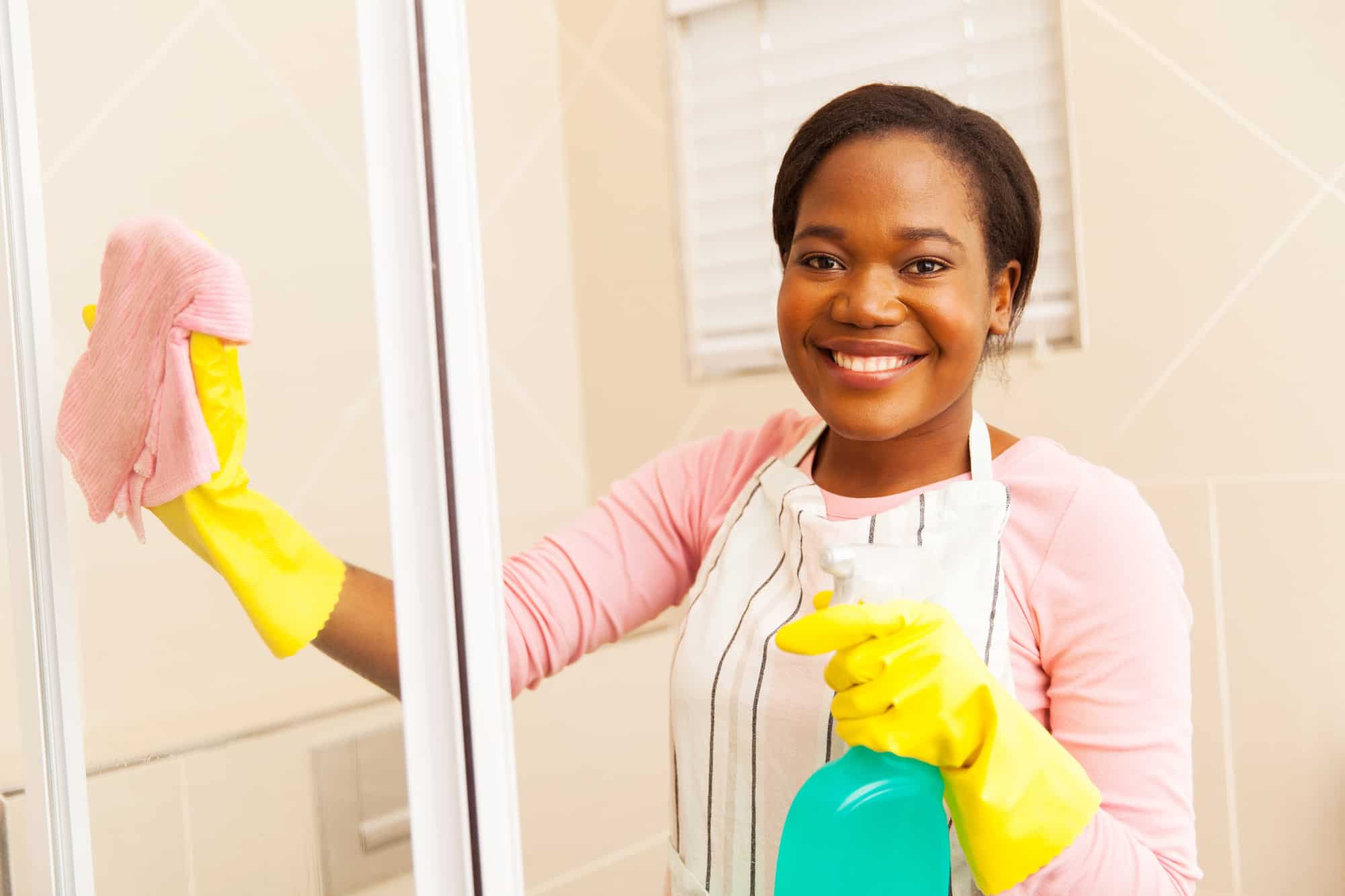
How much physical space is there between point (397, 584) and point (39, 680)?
5.8 inches

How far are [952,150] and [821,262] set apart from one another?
0.07 meters

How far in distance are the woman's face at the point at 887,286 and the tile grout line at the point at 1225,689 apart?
0.53m

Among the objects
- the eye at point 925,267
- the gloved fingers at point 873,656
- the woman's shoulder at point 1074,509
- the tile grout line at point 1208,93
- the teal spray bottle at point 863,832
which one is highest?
the tile grout line at point 1208,93

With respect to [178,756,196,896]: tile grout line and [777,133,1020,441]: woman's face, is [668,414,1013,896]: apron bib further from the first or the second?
[178,756,196,896]: tile grout line

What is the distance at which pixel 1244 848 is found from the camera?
920 millimetres

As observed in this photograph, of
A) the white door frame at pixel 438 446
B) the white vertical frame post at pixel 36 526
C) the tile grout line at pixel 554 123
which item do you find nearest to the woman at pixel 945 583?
the white door frame at pixel 438 446

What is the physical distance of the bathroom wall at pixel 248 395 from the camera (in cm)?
29

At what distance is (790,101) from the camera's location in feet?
3.75

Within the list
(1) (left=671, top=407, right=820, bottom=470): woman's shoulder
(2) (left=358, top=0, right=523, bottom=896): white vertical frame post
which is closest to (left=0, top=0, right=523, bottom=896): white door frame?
(2) (left=358, top=0, right=523, bottom=896): white vertical frame post

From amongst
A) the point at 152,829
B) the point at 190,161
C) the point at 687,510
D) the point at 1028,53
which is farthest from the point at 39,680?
the point at 1028,53

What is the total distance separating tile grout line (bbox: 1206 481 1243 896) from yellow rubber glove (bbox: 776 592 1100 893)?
0.59 meters

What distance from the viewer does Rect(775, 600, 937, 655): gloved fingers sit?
358 millimetres

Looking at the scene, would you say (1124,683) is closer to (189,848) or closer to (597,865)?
(189,848)

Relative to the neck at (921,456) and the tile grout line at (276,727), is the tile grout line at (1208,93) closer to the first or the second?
the neck at (921,456)
